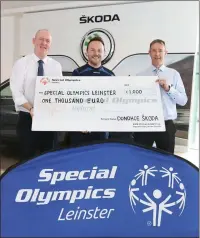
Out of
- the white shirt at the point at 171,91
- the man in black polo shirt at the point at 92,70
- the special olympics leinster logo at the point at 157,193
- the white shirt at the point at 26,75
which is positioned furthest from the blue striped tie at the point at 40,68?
the special olympics leinster logo at the point at 157,193

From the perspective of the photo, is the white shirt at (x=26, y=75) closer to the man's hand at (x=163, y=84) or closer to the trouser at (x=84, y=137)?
the trouser at (x=84, y=137)

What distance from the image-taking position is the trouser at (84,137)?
3.41 ft

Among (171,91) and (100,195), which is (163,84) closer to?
(171,91)

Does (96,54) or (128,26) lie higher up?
(128,26)

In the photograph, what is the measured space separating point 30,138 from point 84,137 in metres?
0.22

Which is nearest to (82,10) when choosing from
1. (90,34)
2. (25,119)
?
(90,34)

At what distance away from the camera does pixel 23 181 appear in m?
0.99

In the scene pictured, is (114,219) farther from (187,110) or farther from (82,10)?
(82,10)

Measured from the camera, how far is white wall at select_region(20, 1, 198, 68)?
1.07 metres

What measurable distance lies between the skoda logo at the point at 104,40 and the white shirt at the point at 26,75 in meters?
0.12

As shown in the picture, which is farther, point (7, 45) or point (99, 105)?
point (7, 45)

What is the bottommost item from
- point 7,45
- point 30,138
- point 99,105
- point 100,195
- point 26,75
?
point 100,195

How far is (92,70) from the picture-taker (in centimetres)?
107

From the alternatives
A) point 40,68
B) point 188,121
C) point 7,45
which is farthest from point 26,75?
point 188,121
